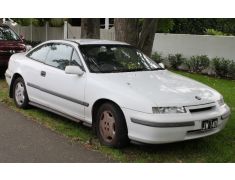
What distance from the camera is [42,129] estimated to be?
6.86m

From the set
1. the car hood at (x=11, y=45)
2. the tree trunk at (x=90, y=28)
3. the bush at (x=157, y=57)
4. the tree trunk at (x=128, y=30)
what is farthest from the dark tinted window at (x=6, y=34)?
the bush at (x=157, y=57)

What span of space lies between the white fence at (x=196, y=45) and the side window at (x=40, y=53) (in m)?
8.53

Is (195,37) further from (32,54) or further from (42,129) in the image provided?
(42,129)

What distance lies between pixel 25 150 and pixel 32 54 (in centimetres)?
277

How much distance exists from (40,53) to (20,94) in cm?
95

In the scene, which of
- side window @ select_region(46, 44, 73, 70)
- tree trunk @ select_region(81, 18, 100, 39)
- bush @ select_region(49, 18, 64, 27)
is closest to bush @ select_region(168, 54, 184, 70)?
tree trunk @ select_region(81, 18, 100, 39)

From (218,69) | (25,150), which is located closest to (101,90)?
(25,150)

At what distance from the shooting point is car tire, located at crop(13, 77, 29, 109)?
8000mm

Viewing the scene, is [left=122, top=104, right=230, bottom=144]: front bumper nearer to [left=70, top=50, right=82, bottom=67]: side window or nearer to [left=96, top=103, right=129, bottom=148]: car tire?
[left=96, top=103, right=129, bottom=148]: car tire

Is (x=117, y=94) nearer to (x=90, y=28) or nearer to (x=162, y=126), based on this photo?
(x=162, y=126)

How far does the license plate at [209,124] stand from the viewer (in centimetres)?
556

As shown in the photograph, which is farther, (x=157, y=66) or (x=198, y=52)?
(x=198, y=52)

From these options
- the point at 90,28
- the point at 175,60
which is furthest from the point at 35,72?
the point at 175,60

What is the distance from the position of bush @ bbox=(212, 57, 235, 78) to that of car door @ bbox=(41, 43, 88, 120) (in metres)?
7.90
